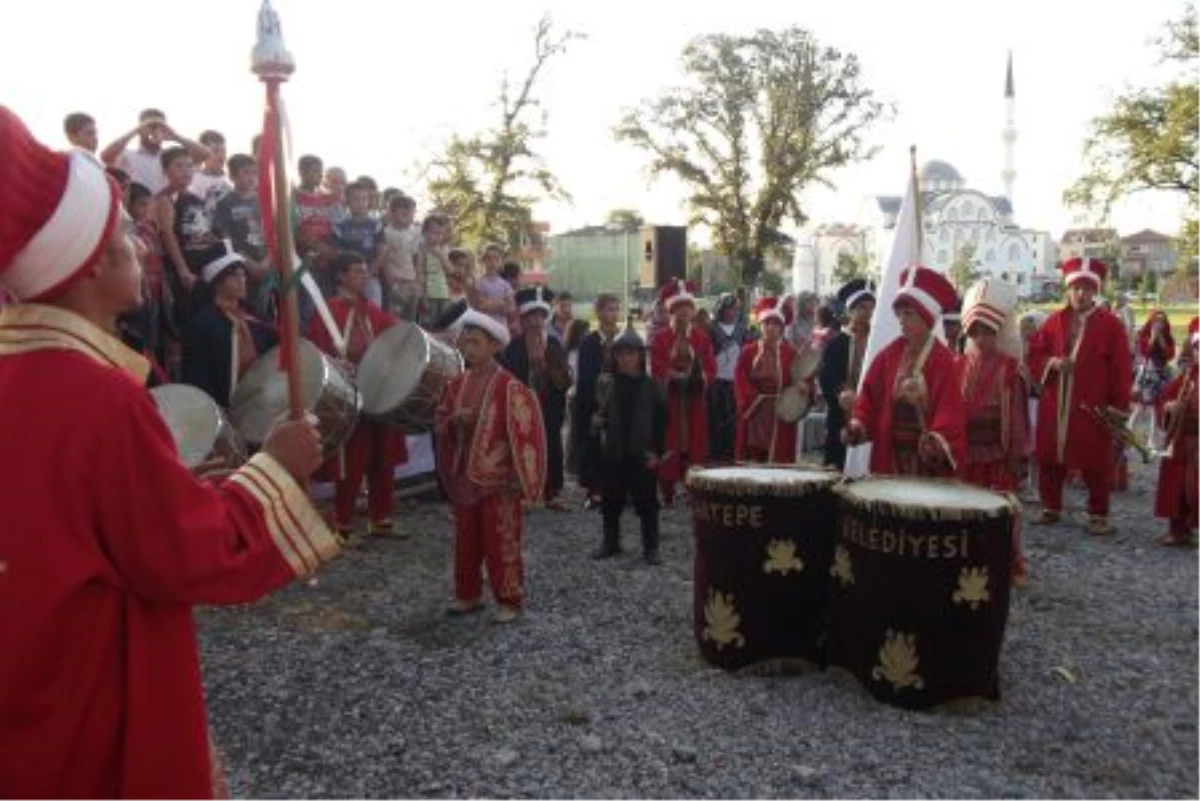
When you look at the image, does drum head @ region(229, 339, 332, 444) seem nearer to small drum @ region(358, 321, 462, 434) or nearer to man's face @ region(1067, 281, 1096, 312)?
small drum @ region(358, 321, 462, 434)

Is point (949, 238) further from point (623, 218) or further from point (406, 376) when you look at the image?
point (406, 376)

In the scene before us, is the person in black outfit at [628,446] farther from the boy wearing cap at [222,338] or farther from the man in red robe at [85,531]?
the man in red robe at [85,531]

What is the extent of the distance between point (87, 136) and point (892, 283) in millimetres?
6187

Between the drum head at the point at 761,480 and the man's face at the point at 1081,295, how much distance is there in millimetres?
4238

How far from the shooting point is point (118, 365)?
199 centimetres

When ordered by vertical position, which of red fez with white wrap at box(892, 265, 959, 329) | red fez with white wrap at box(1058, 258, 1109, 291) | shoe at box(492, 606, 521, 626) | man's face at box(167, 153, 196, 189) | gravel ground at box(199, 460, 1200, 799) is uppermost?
man's face at box(167, 153, 196, 189)

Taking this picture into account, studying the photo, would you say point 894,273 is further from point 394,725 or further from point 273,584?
point 273,584

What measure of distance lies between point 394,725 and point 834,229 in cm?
11558

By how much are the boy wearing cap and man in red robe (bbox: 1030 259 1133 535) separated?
Result: 20.9 feet

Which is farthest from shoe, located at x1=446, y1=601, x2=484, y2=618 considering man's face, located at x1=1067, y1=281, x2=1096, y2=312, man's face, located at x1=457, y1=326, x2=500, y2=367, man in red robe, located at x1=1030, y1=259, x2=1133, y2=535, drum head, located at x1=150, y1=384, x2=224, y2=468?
man's face, located at x1=1067, y1=281, x2=1096, y2=312

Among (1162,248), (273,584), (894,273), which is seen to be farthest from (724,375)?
(1162,248)

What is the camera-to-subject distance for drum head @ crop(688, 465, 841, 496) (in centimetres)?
483

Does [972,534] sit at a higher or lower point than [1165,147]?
lower

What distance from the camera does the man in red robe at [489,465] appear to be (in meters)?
5.78
